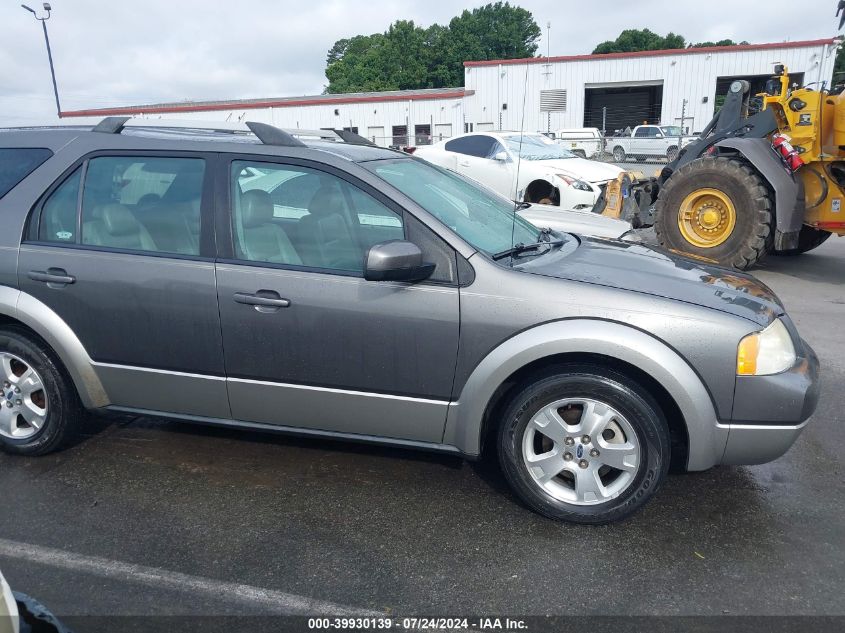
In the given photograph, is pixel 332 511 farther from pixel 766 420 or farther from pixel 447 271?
pixel 766 420

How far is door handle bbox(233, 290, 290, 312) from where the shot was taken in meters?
3.26

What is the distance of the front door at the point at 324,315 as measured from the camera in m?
3.16

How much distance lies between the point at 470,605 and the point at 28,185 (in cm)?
317

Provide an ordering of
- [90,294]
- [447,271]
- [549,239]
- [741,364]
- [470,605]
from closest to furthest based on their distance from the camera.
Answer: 1. [470,605]
2. [741,364]
3. [447,271]
4. [90,294]
5. [549,239]

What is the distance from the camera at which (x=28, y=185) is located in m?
3.75

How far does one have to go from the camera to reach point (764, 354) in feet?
9.71

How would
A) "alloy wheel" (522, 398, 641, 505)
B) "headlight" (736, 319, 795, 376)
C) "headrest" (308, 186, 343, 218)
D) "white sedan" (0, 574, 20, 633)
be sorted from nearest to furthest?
"white sedan" (0, 574, 20, 633) < "headlight" (736, 319, 795, 376) < "alloy wheel" (522, 398, 641, 505) < "headrest" (308, 186, 343, 218)

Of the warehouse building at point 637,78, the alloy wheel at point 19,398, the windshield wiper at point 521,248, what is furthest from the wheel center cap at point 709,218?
the warehouse building at point 637,78

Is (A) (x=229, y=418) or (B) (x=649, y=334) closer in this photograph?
(B) (x=649, y=334)

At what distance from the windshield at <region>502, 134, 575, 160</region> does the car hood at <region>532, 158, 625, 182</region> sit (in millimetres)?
249

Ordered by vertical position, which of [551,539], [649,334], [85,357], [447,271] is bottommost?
[551,539]

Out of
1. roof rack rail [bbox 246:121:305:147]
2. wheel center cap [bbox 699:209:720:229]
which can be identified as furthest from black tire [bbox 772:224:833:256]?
roof rack rail [bbox 246:121:305:147]

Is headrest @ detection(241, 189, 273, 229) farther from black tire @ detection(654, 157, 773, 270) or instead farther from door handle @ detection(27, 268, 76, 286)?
black tire @ detection(654, 157, 773, 270)

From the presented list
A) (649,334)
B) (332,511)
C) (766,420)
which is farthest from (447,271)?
(766,420)
